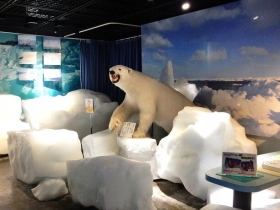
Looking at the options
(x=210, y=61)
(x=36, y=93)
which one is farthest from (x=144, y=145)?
(x=36, y=93)

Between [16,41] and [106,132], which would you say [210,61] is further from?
[16,41]

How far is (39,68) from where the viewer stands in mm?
6352

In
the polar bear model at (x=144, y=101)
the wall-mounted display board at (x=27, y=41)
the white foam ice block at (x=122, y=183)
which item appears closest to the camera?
the white foam ice block at (x=122, y=183)

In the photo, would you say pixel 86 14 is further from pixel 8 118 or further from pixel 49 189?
pixel 49 189

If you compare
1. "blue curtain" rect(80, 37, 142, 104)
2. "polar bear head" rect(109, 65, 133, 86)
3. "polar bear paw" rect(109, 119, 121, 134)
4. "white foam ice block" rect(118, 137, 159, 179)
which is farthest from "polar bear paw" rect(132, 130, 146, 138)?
"blue curtain" rect(80, 37, 142, 104)

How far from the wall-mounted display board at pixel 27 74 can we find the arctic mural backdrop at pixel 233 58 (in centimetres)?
288

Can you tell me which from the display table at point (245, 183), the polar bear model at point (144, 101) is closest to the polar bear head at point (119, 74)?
the polar bear model at point (144, 101)

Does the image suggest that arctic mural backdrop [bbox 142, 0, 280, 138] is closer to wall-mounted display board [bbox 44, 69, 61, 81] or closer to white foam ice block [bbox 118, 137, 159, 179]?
white foam ice block [bbox 118, 137, 159, 179]

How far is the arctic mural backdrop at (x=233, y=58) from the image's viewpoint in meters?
3.56

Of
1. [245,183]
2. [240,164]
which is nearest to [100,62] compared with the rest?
[240,164]

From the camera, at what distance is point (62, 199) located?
3.42 m

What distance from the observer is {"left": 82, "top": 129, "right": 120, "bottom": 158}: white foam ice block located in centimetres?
430

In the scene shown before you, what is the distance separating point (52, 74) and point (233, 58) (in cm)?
406

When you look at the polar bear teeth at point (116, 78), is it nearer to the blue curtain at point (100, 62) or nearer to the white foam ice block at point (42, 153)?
the white foam ice block at point (42, 153)
